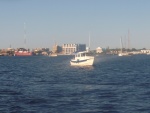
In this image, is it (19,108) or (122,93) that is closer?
(19,108)

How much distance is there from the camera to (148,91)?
119ft

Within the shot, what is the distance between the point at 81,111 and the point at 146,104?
565cm

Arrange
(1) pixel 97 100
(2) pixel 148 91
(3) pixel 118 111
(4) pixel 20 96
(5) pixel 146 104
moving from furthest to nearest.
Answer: (2) pixel 148 91 < (4) pixel 20 96 < (1) pixel 97 100 < (5) pixel 146 104 < (3) pixel 118 111

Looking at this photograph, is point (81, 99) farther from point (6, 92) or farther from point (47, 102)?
point (6, 92)

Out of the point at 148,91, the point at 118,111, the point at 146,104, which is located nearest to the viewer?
the point at 118,111

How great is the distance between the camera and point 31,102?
A: 30281mm

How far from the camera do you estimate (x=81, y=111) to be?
26203 millimetres

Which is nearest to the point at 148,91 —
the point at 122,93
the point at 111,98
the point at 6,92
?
the point at 122,93

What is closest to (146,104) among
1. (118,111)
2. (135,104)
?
(135,104)

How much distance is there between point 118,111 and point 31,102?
7904 mm

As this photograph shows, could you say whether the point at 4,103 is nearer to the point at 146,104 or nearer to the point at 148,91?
the point at 146,104

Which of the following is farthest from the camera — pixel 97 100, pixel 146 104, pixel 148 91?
pixel 148 91

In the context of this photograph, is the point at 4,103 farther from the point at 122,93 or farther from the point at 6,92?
the point at 122,93

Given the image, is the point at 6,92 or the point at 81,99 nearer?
the point at 81,99
